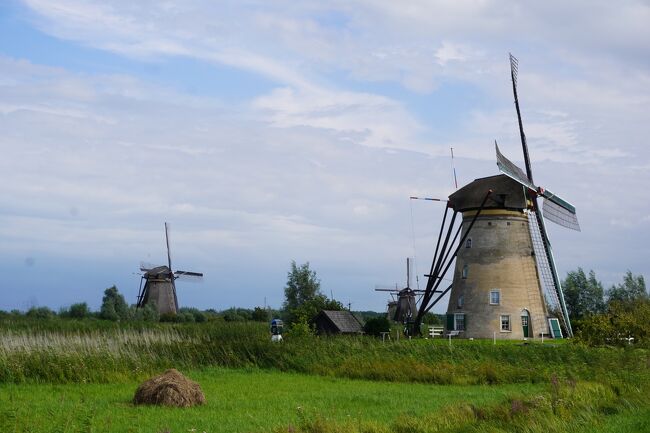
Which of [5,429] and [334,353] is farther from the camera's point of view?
[334,353]

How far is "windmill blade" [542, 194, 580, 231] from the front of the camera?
43312mm

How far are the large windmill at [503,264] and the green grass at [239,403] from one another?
20082 mm

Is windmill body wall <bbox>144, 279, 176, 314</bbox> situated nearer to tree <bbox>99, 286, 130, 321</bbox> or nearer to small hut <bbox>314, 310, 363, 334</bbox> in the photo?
tree <bbox>99, 286, 130, 321</bbox>

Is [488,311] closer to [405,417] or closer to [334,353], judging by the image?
[334,353]

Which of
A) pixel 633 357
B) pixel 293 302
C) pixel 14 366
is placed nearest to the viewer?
pixel 14 366

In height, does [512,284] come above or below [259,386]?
above

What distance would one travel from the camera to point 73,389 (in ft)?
63.0

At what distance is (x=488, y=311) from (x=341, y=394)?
79.4 feet

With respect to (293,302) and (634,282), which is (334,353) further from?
(634,282)

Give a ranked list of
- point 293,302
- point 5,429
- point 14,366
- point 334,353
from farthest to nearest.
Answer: point 293,302 → point 334,353 → point 14,366 → point 5,429

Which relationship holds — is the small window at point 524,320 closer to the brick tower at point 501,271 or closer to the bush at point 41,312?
the brick tower at point 501,271

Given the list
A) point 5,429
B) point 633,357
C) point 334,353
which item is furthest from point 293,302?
point 5,429

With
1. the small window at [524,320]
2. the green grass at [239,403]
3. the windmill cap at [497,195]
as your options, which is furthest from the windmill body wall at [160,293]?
the green grass at [239,403]

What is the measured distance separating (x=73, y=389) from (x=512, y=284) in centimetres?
2740
